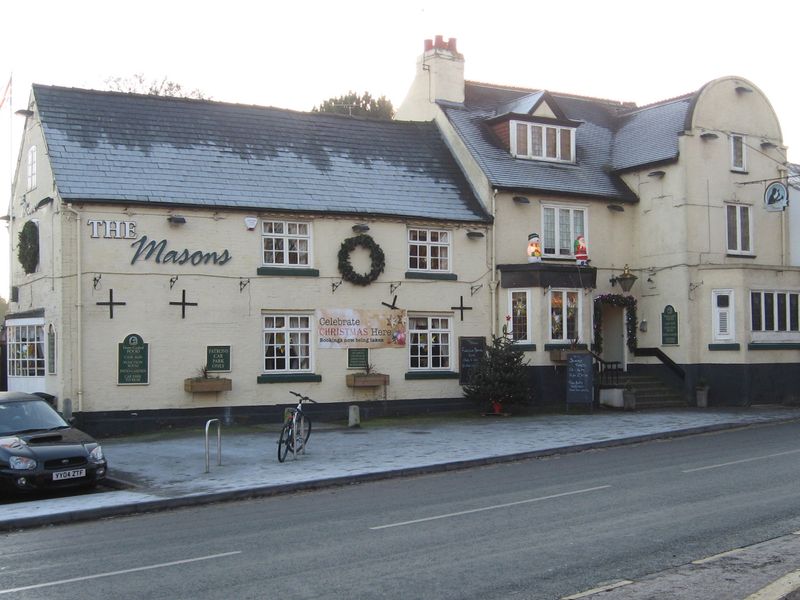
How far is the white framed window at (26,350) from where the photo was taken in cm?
2373

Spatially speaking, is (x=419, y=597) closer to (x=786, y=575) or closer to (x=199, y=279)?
(x=786, y=575)

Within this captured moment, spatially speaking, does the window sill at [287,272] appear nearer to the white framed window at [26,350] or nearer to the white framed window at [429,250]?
the white framed window at [429,250]

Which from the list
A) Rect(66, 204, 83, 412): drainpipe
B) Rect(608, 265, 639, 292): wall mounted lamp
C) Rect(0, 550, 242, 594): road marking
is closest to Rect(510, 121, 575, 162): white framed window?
Rect(608, 265, 639, 292): wall mounted lamp

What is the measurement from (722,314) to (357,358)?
1138 centimetres

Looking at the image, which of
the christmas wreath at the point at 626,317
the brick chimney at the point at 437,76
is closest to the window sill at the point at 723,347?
the christmas wreath at the point at 626,317

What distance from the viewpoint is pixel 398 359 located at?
26047 millimetres

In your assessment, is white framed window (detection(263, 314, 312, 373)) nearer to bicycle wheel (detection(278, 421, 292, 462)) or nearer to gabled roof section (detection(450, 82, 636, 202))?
bicycle wheel (detection(278, 421, 292, 462))

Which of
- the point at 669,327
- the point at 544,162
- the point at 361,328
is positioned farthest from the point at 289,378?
the point at 669,327

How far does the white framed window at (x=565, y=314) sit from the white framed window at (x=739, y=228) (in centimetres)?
571

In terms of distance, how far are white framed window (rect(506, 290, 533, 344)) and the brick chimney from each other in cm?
743

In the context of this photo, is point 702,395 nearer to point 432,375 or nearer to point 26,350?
point 432,375

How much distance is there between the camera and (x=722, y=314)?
28328 millimetres

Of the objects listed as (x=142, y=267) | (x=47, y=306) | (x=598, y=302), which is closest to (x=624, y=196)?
(x=598, y=302)

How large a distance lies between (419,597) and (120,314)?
1659 centimetres
